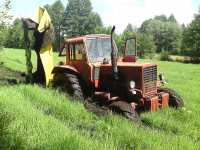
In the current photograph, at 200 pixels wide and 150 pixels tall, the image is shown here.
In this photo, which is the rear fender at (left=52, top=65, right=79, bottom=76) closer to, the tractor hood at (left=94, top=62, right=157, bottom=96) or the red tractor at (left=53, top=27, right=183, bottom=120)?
the red tractor at (left=53, top=27, right=183, bottom=120)

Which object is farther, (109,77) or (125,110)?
(109,77)

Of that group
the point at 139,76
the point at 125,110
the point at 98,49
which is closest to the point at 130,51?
the point at 98,49

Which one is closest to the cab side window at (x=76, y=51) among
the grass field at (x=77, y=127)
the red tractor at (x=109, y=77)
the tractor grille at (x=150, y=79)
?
the red tractor at (x=109, y=77)

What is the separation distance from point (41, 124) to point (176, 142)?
2.71 meters

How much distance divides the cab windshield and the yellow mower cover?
191cm

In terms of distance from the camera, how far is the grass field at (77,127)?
845cm

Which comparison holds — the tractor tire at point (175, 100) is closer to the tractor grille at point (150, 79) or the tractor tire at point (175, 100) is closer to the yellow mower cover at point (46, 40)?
Result: the tractor grille at point (150, 79)

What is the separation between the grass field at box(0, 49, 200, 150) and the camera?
8445 mm

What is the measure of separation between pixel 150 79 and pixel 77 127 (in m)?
3.45

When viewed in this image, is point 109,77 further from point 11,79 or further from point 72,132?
point 11,79

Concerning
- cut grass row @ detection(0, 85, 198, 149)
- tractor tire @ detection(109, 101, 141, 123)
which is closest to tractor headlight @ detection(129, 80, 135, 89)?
tractor tire @ detection(109, 101, 141, 123)

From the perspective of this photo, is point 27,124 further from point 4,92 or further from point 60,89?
point 60,89

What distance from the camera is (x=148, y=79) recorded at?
12992mm

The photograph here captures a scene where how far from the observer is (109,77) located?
13.6 m
